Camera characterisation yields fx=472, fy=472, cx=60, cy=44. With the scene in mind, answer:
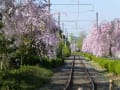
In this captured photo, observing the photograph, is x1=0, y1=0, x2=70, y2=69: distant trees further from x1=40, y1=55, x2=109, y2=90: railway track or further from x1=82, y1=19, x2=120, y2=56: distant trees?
x1=82, y1=19, x2=120, y2=56: distant trees

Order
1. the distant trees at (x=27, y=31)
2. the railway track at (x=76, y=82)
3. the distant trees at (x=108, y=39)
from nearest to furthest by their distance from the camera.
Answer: the railway track at (x=76, y=82) < the distant trees at (x=27, y=31) < the distant trees at (x=108, y=39)

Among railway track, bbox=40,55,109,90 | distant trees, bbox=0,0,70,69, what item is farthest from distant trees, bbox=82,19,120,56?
railway track, bbox=40,55,109,90

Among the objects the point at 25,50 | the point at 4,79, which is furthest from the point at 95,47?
the point at 4,79

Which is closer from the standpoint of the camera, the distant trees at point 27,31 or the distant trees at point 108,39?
the distant trees at point 27,31

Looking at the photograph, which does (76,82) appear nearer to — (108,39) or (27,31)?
(27,31)

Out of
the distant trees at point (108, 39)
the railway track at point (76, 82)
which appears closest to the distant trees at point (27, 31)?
the railway track at point (76, 82)

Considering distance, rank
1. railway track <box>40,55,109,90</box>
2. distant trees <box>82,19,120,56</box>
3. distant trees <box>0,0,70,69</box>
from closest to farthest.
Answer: railway track <box>40,55,109,90</box>, distant trees <box>0,0,70,69</box>, distant trees <box>82,19,120,56</box>

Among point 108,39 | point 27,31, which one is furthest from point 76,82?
point 108,39

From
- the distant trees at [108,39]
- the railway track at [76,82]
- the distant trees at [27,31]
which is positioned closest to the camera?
the railway track at [76,82]

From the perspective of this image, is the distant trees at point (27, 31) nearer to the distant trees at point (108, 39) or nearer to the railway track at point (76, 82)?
the railway track at point (76, 82)

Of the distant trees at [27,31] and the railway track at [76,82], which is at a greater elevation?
the distant trees at [27,31]

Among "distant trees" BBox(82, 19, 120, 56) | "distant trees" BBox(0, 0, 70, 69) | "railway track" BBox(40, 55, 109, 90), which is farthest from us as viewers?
"distant trees" BBox(82, 19, 120, 56)

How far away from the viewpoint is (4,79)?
26.2 metres

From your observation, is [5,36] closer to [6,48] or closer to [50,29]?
[6,48]
